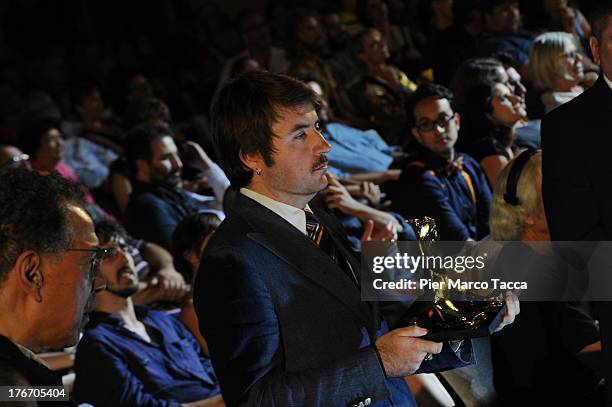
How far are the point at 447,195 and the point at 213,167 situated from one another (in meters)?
1.35

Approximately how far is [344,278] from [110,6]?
7685 millimetres

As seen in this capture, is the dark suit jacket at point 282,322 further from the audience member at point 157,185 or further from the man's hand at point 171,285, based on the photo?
the audience member at point 157,185

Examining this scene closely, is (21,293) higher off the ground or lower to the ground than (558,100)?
higher

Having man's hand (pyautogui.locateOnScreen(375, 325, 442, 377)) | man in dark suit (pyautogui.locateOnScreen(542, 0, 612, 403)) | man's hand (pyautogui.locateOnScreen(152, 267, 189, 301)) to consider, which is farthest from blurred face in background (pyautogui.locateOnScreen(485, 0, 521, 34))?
man's hand (pyautogui.locateOnScreen(375, 325, 442, 377))

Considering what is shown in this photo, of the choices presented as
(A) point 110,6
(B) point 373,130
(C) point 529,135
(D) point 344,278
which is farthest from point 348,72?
(D) point 344,278

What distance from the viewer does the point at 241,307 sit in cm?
179

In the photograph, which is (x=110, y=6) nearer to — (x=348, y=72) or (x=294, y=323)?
(x=348, y=72)

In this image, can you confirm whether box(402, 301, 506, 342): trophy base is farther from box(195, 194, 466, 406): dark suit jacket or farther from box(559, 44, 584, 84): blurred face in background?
box(559, 44, 584, 84): blurred face in background

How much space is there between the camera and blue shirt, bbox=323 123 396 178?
491cm

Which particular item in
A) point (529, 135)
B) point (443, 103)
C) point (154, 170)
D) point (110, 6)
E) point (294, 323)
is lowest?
point (110, 6)

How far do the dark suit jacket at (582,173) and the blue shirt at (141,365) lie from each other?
1.39 metres

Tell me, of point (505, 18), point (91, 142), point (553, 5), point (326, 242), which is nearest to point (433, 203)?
point (326, 242)

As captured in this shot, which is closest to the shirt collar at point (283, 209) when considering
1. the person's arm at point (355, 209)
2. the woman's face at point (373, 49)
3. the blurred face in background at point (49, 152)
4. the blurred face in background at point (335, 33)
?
the person's arm at point (355, 209)

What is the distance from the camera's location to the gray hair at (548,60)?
475cm
